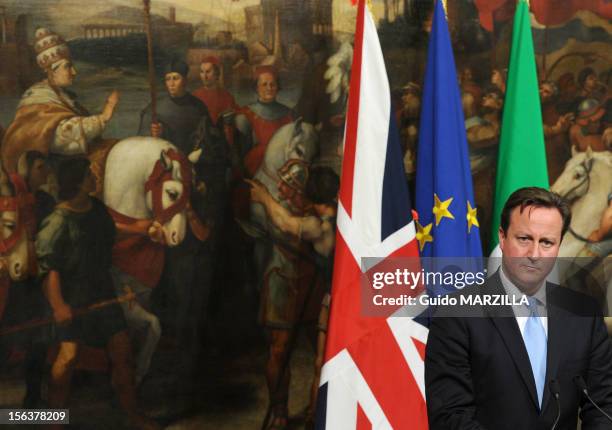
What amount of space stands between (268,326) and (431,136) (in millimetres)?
1728

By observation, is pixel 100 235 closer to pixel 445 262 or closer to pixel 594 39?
pixel 445 262

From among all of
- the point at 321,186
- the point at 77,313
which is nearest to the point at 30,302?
the point at 77,313

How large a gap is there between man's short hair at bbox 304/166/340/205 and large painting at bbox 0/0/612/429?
0.01m

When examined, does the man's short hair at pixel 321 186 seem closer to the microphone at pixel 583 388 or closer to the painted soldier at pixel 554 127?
the painted soldier at pixel 554 127

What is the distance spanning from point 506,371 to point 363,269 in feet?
7.94

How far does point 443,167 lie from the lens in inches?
210

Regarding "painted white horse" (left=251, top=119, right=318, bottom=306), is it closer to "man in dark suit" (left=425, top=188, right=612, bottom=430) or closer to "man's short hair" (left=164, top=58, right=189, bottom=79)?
"man's short hair" (left=164, top=58, right=189, bottom=79)

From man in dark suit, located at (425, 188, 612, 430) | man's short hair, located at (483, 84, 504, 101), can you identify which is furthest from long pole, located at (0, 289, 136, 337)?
man in dark suit, located at (425, 188, 612, 430)

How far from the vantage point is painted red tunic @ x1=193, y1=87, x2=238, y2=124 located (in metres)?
5.55

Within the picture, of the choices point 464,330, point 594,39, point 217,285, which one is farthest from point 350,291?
point 594,39

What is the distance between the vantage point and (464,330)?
9.09ft

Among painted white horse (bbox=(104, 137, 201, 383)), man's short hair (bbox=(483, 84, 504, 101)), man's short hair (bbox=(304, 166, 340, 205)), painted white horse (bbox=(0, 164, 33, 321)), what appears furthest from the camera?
man's short hair (bbox=(483, 84, 504, 101))

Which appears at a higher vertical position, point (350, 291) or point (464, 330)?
point (464, 330)

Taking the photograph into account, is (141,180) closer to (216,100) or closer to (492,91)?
(216,100)
